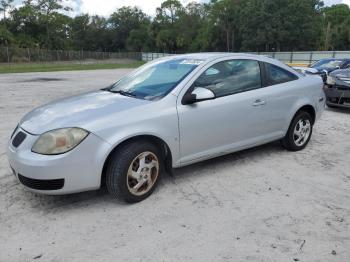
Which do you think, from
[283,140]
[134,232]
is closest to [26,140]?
[134,232]

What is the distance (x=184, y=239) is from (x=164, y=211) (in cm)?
55

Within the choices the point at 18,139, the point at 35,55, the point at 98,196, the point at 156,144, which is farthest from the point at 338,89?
the point at 35,55

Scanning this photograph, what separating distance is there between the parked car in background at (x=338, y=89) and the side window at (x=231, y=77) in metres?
4.69

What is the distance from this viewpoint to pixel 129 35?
331 ft

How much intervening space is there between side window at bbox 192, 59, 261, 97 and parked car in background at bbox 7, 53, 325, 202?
1 cm

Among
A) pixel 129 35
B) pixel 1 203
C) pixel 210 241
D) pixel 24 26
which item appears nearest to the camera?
pixel 210 241

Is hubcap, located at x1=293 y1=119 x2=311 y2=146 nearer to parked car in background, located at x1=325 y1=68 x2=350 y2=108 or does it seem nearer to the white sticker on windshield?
the white sticker on windshield

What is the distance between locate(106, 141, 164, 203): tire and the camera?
11.7 ft

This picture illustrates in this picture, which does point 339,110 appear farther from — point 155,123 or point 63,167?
point 63,167

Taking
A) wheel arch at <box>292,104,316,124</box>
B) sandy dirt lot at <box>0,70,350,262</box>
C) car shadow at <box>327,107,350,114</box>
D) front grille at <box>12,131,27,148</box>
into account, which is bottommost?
sandy dirt lot at <box>0,70,350,262</box>

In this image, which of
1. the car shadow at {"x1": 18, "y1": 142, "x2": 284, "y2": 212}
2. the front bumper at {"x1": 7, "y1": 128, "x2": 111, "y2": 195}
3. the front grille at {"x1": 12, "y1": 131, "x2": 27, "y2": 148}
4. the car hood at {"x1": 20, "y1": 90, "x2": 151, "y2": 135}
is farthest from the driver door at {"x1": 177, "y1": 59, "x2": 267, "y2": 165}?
the front grille at {"x1": 12, "y1": 131, "x2": 27, "y2": 148}

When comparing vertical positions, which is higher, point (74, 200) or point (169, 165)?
point (169, 165)

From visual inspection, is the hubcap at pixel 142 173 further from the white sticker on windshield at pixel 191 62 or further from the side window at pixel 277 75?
the side window at pixel 277 75

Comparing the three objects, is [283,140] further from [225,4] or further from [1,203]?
[225,4]
